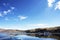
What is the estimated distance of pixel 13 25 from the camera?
6.23ft

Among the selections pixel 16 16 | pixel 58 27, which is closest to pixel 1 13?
pixel 16 16

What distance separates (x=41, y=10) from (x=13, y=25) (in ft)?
1.61

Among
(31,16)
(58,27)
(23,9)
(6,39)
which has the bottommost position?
(6,39)

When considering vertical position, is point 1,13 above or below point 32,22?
above

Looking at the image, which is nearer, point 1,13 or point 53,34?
point 53,34

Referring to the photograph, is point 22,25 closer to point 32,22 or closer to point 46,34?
point 32,22

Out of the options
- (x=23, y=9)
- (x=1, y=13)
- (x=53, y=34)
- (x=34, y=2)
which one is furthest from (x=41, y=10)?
(x=1, y=13)

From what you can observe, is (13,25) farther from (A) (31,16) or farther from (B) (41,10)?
(B) (41,10)

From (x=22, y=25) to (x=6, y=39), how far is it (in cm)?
33

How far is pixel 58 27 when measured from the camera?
1794 millimetres

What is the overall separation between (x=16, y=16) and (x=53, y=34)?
62 cm

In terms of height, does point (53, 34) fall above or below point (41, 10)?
below

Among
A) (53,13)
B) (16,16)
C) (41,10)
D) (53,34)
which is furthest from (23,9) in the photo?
(53,34)

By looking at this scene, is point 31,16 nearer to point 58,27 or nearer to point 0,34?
point 58,27
